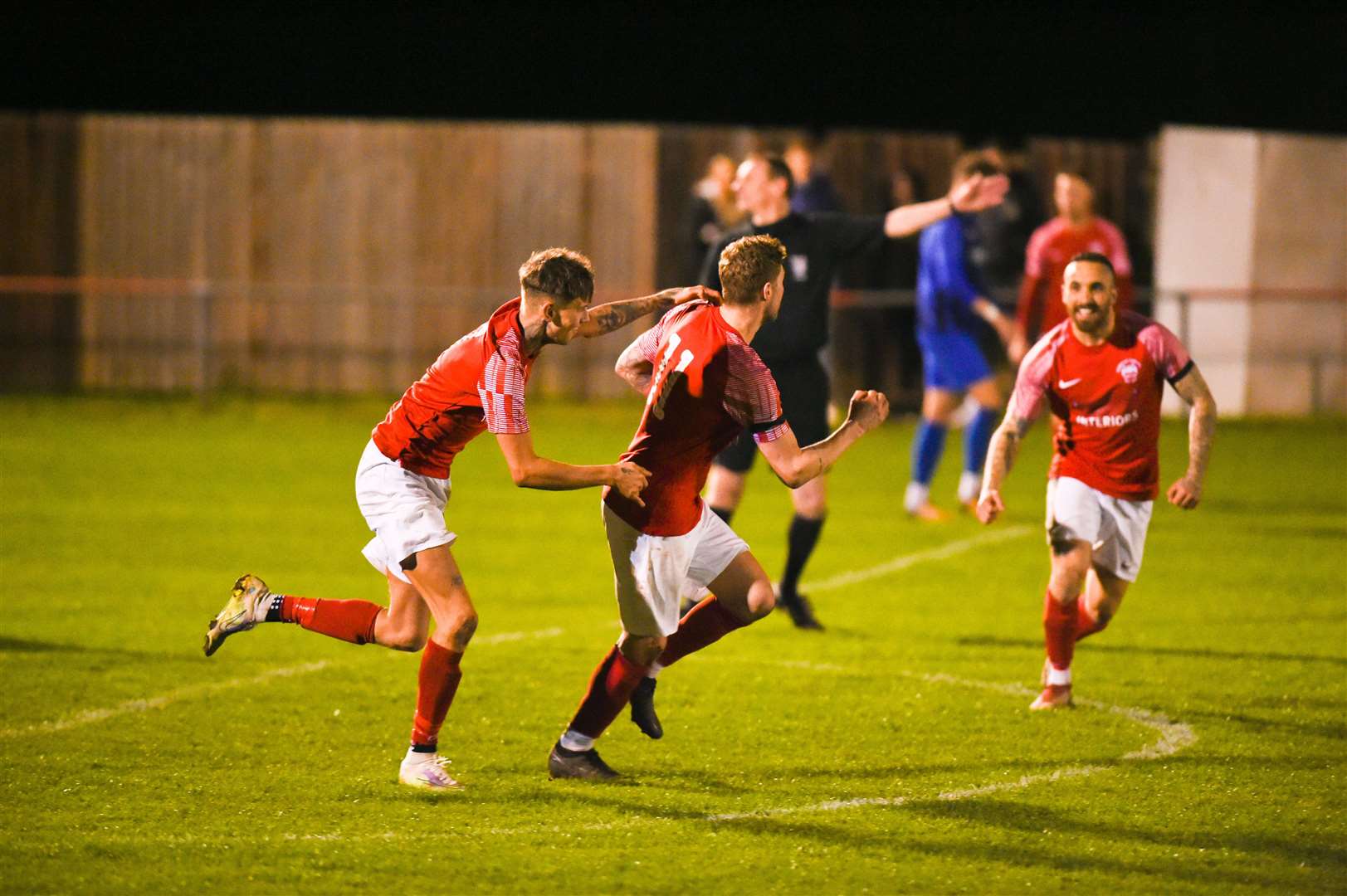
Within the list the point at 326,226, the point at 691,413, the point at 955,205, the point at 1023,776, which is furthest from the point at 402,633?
the point at 326,226

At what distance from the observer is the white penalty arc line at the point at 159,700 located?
7.13 metres

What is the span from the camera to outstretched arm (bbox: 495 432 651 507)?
5.89 meters

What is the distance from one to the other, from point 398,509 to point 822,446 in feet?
4.94

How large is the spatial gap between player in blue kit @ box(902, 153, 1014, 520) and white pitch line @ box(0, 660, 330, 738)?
19.7 ft

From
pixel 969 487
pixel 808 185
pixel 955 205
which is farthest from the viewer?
pixel 808 185

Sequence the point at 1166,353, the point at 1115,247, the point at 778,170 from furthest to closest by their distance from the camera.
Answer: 1. the point at 1115,247
2. the point at 778,170
3. the point at 1166,353

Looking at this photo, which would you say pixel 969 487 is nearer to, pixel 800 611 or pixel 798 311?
pixel 800 611

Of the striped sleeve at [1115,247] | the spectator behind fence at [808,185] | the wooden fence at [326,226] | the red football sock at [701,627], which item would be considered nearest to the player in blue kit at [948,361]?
the spectator behind fence at [808,185]

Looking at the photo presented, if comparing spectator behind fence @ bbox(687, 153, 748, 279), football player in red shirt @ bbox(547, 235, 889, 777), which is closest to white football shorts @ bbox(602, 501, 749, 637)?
football player in red shirt @ bbox(547, 235, 889, 777)

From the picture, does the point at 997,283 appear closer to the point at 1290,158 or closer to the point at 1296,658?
the point at 1290,158

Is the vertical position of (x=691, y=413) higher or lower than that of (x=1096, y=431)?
higher

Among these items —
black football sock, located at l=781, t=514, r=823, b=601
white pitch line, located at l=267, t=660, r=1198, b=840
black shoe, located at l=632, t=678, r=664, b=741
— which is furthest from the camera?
black football sock, located at l=781, t=514, r=823, b=601

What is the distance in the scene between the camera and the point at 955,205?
8695mm

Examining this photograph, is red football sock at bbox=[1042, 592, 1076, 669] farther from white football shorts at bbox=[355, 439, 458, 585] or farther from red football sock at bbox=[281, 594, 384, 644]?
red football sock at bbox=[281, 594, 384, 644]
